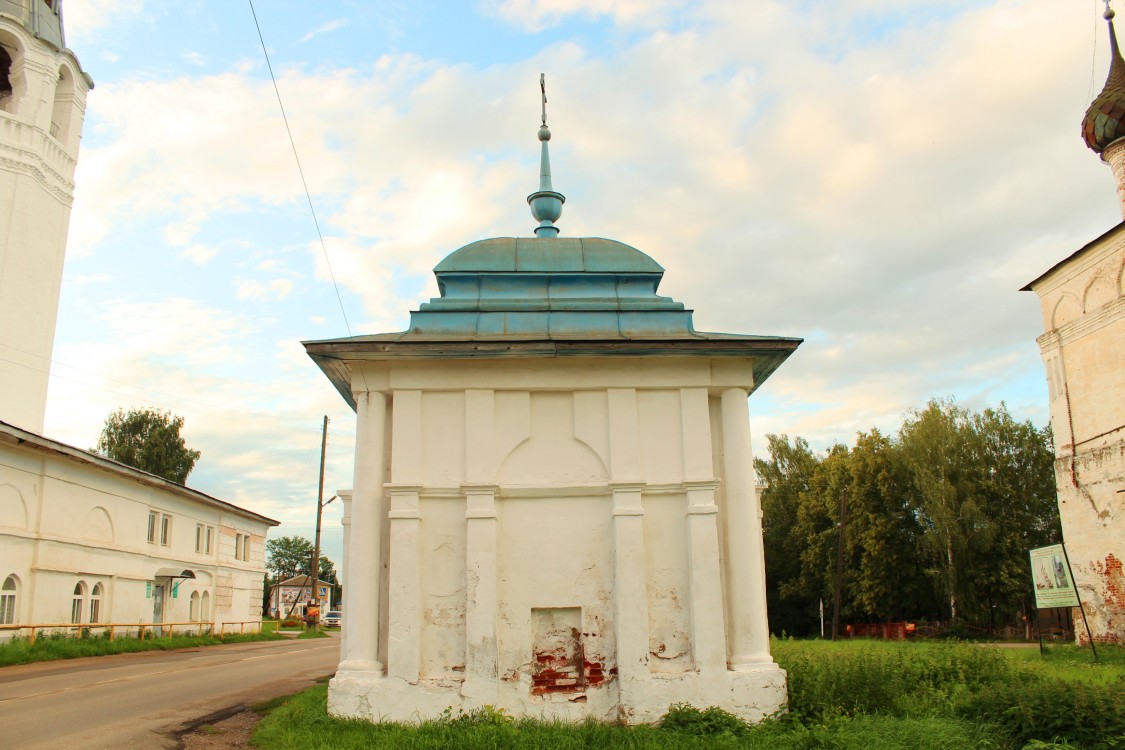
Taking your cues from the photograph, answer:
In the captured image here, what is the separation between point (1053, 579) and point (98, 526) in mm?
25435

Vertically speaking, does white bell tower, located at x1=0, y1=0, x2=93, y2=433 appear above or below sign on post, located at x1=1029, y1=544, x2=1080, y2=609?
above

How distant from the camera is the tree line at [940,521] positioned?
35.7 metres

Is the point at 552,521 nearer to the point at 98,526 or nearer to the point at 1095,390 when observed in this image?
the point at 1095,390

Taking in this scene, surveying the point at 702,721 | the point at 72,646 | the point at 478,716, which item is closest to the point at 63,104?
the point at 72,646

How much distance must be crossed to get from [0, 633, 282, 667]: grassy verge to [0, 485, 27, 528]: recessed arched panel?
9.52 ft

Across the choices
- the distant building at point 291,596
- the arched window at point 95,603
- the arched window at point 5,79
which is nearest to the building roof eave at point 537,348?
the arched window at point 95,603

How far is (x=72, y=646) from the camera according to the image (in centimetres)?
2119

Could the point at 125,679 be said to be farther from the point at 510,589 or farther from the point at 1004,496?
the point at 1004,496

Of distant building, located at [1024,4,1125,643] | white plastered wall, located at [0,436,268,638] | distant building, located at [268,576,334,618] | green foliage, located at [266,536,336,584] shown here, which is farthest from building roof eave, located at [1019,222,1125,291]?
green foliage, located at [266,536,336,584]

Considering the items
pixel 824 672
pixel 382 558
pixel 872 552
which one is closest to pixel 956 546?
pixel 872 552

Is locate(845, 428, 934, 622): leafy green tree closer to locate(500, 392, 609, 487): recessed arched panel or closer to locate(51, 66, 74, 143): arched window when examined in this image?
locate(500, 392, 609, 487): recessed arched panel

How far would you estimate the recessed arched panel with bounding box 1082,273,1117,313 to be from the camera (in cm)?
2300

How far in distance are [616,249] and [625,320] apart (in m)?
1.27

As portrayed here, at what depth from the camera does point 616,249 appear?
1166cm
